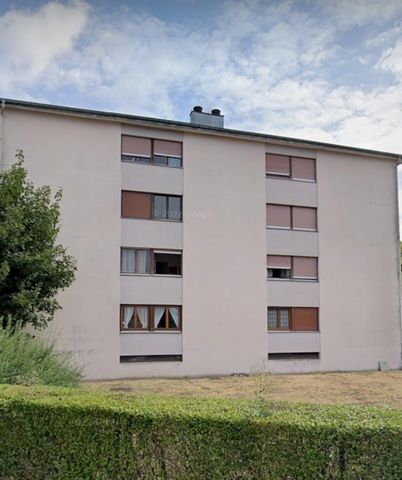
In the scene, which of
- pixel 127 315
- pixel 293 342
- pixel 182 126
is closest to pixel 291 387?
pixel 293 342

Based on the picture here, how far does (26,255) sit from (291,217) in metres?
10.8

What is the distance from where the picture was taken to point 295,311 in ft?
61.9

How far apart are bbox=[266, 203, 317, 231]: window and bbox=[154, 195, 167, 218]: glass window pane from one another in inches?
165

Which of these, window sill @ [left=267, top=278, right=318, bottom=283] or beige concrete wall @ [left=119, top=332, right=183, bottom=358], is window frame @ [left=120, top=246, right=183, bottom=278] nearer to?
beige concrete wall @ [left=119, top=332, right=183, bottom=358]

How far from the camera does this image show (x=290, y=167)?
19.7m

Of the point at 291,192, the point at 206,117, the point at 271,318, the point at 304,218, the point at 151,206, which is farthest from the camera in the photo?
the point at 206,117

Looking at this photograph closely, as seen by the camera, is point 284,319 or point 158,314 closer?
point 158,314

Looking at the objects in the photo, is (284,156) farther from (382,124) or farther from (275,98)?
(275,98)

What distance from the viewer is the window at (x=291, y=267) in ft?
61.8

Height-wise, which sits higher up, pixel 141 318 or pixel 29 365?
pixel 141 318

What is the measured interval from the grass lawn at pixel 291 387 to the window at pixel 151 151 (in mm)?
7796

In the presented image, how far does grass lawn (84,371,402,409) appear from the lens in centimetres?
1323

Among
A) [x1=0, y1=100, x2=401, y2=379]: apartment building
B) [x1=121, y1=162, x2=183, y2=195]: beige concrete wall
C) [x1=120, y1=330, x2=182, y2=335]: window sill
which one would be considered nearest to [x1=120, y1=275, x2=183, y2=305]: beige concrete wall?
[x1=0, y1=100, x2=401, y2=379]: apartment building

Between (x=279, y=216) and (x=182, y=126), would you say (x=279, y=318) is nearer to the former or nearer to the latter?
(x=279, y=216)
